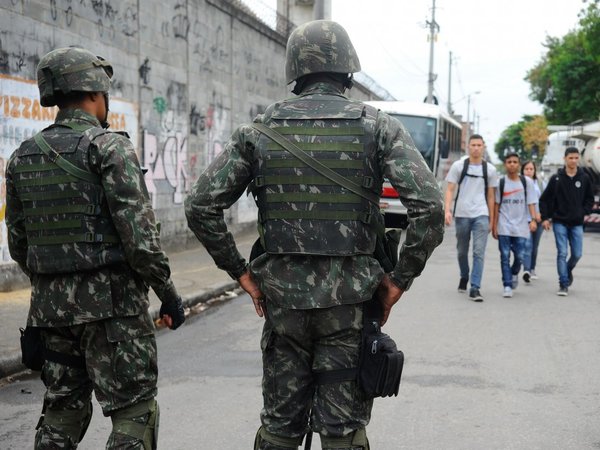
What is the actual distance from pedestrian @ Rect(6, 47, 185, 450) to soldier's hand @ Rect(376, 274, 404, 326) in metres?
0.88

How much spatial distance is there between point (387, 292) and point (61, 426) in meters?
1.44

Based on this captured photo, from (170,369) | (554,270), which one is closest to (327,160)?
(170,369)

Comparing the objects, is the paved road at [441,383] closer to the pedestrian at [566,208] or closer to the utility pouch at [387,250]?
the pedestrian at [566,208]

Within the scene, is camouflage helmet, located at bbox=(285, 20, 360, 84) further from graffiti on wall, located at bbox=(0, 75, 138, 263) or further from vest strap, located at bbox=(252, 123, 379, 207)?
graffiti on wall, located at bbox=(0, 75, 138, 263)

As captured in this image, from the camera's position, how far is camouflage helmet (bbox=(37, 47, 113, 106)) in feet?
11.0

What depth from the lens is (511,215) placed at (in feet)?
32.3

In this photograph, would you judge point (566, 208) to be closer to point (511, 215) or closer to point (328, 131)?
point (511, 215)

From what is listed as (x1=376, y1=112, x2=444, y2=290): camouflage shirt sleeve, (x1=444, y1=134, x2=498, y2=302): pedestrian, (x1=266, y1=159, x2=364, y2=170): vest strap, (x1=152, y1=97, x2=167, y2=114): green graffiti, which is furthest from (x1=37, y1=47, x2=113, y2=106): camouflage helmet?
(x1=152, y1=97, x2=167, y2=114): green graffiti

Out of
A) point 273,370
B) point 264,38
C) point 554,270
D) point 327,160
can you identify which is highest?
point 264,38

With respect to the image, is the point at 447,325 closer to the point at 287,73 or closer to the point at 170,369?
the point at 170,369

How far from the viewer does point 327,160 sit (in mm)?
3082

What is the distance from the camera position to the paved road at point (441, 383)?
183 inches

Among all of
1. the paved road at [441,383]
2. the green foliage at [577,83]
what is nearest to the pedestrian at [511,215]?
the paved road at [441,383]

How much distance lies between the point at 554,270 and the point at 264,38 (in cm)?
935
